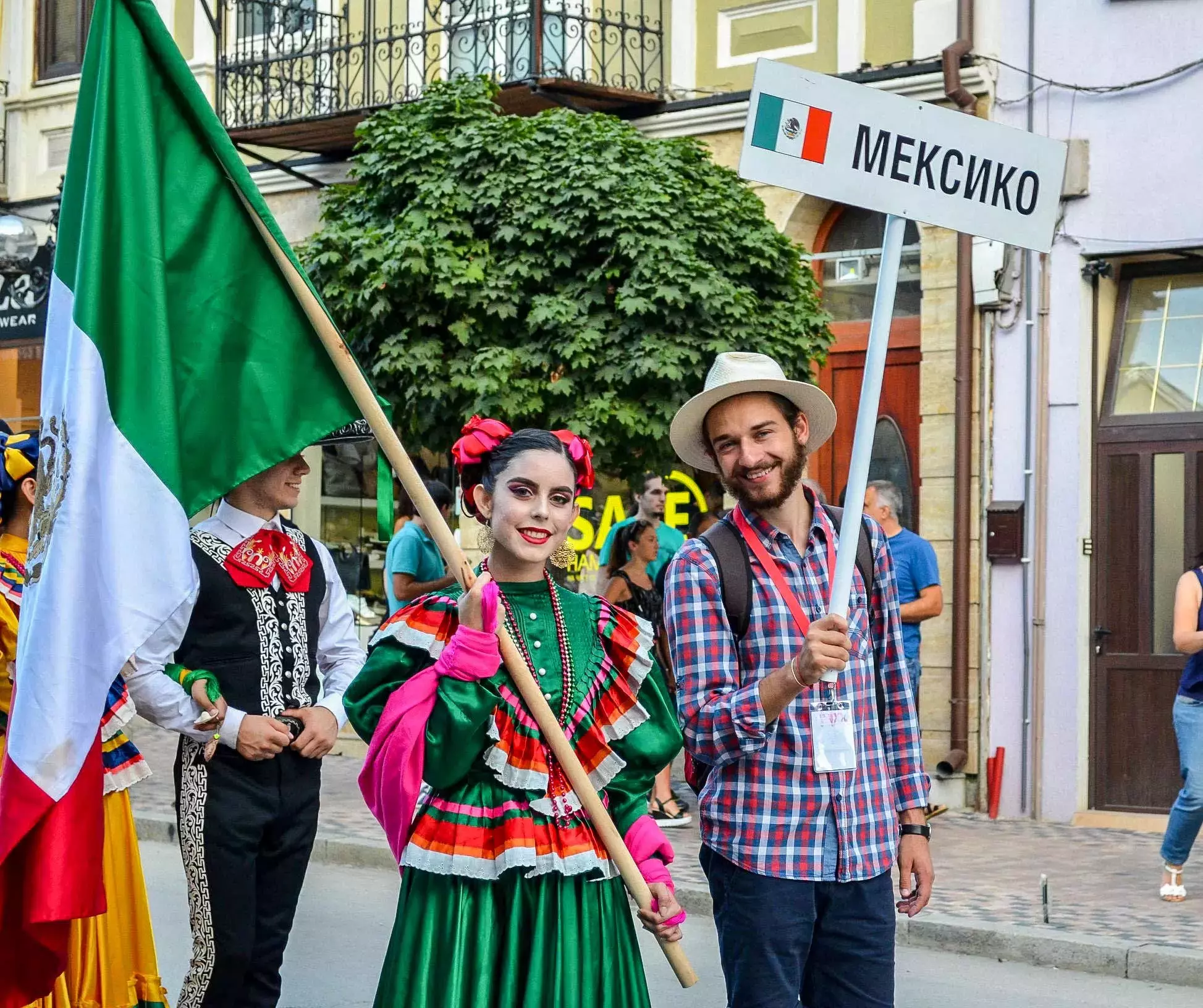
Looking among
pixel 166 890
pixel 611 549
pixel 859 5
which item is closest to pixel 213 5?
pixel 859 5

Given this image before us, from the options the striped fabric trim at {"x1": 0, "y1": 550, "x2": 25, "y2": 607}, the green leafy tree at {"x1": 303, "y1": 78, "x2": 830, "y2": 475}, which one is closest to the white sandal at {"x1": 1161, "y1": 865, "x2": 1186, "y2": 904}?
the green leafy tree at {"x1": 303, "y1": 78, "x2": 830, "y2": 475}

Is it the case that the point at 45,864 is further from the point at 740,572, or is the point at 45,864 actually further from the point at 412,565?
the point at 412,565

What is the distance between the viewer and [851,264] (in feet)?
43.7

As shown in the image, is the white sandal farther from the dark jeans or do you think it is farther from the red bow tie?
the red bow tie

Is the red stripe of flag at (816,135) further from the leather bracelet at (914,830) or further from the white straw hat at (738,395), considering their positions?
the leather bracelet at (914,830)

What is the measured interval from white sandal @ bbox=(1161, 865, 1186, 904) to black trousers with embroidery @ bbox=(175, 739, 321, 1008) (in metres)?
5.09

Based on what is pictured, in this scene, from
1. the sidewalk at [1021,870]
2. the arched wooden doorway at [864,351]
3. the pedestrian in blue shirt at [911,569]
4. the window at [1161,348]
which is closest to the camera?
the sidewalk at [1021,870]

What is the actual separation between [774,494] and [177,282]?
1412 mm

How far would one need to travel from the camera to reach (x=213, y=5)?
55.3ft

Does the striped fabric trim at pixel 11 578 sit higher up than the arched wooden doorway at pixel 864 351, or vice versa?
the arched wooden doorway at pixel 864 351

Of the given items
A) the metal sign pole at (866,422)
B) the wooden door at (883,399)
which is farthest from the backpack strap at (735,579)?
the wooden door at (883,399)

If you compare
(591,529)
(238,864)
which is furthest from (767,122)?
(591,529)

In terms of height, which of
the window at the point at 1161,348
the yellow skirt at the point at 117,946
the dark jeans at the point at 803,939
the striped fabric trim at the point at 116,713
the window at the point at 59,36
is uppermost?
the window at the point at 59,36

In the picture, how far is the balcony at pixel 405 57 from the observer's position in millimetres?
13688
